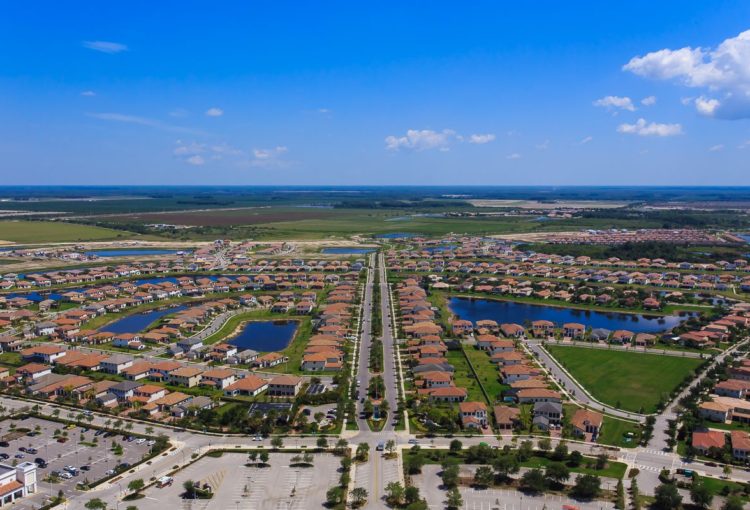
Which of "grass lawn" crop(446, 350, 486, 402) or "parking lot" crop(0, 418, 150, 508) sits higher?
"grass lawn" crop(446, 350, 486, 402)

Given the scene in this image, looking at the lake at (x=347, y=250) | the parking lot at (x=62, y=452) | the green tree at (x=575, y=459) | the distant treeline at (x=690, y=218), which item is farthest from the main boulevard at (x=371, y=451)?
the distant treeline at (x=690, y=218)

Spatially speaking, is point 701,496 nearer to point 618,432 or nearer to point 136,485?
point 618,432

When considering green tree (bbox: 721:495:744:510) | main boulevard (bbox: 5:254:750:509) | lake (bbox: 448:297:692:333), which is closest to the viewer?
green tree (bbox: 721:495:744:510)

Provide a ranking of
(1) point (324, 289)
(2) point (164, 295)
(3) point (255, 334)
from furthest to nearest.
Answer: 1. (1) point (324, 289)
2. (2) point (164, 295)
3. (3) point (255, 334)

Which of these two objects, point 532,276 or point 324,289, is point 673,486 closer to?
point 324,289

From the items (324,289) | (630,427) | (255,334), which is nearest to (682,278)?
(324,289)

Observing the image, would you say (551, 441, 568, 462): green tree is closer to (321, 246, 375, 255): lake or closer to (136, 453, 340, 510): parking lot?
(136, 453, 340, 510): parking lot

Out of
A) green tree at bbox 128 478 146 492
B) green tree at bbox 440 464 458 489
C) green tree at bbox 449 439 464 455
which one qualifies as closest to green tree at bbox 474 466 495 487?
green tree at bbox 440 464 458 489

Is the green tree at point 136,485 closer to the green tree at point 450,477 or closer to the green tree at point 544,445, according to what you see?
the green tree at point 450,477
